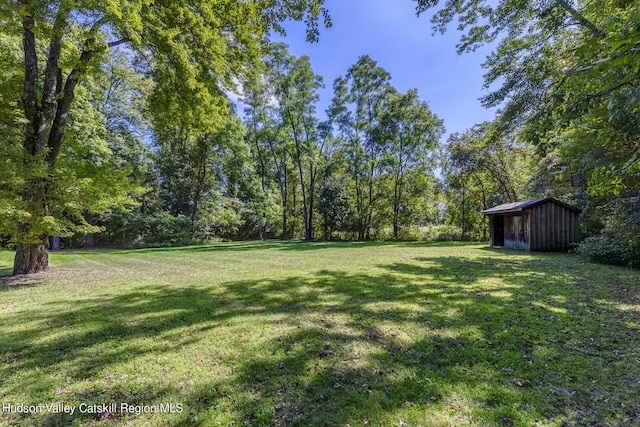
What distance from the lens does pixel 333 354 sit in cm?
316

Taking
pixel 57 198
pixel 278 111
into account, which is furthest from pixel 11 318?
pixel 278 111

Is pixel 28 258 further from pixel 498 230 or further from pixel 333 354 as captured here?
pixel 498 230

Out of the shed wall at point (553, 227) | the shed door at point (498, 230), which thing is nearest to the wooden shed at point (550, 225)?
the shed wall at point (553, 227)

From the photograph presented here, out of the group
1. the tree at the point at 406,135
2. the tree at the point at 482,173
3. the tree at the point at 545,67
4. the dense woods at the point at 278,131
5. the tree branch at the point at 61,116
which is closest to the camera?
the dense woods at the point at 278,131

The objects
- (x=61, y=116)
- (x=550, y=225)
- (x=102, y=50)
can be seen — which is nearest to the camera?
(x=102, y=50)

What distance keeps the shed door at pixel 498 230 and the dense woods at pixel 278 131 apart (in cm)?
307

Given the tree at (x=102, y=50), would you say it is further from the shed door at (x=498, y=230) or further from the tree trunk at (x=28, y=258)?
the shed door at (x=498, y=230)

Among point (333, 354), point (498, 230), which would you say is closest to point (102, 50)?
point (333, 354)

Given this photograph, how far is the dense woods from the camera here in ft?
19.3

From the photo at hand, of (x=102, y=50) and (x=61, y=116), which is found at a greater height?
(x=102, y=50)

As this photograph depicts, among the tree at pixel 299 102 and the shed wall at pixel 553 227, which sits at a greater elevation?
the tree at pixel 299 102

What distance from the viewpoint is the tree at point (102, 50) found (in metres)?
5.91

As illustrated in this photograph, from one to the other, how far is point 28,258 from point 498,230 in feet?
64.9

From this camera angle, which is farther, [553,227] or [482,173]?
[482,173]
